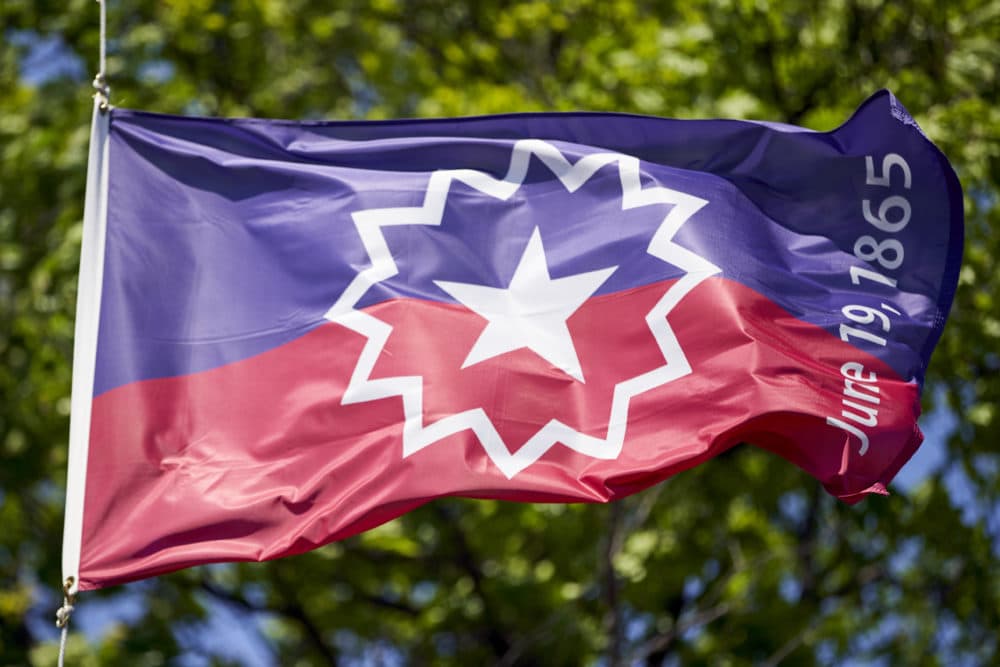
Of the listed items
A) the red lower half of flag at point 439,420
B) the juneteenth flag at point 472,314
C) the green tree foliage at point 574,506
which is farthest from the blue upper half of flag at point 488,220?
the green tree foliage at point 574,506

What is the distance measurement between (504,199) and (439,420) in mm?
1056

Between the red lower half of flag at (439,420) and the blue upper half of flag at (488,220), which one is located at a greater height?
the blue upper half of flag at (488,220)

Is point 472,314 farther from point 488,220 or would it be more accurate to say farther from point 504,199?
point 504,199

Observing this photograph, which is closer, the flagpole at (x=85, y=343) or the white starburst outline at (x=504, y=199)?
the flagpole at (x=85, y=343)

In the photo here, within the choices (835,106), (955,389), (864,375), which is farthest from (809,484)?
(864,375)

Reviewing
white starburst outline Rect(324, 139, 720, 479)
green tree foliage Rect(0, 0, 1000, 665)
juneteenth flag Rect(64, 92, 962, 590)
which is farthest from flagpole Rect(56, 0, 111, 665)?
green tree foliage Rect(0, 0, 1000, 665)

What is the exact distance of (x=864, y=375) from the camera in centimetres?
512

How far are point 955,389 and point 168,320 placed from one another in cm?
517

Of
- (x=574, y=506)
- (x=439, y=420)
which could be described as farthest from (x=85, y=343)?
(x=574, y=506)

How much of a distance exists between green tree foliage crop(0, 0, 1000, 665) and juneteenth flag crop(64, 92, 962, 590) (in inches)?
104

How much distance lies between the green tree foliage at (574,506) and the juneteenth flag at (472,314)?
2650mm

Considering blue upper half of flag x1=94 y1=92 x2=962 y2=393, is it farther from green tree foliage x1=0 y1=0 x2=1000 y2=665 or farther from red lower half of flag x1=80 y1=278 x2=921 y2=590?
green tree foliage x1=0 y1=0 x2=1000 y2=665

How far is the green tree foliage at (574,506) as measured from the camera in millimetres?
8688

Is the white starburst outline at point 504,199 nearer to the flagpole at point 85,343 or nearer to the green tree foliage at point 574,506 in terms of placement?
the flagpole at point 85,343
